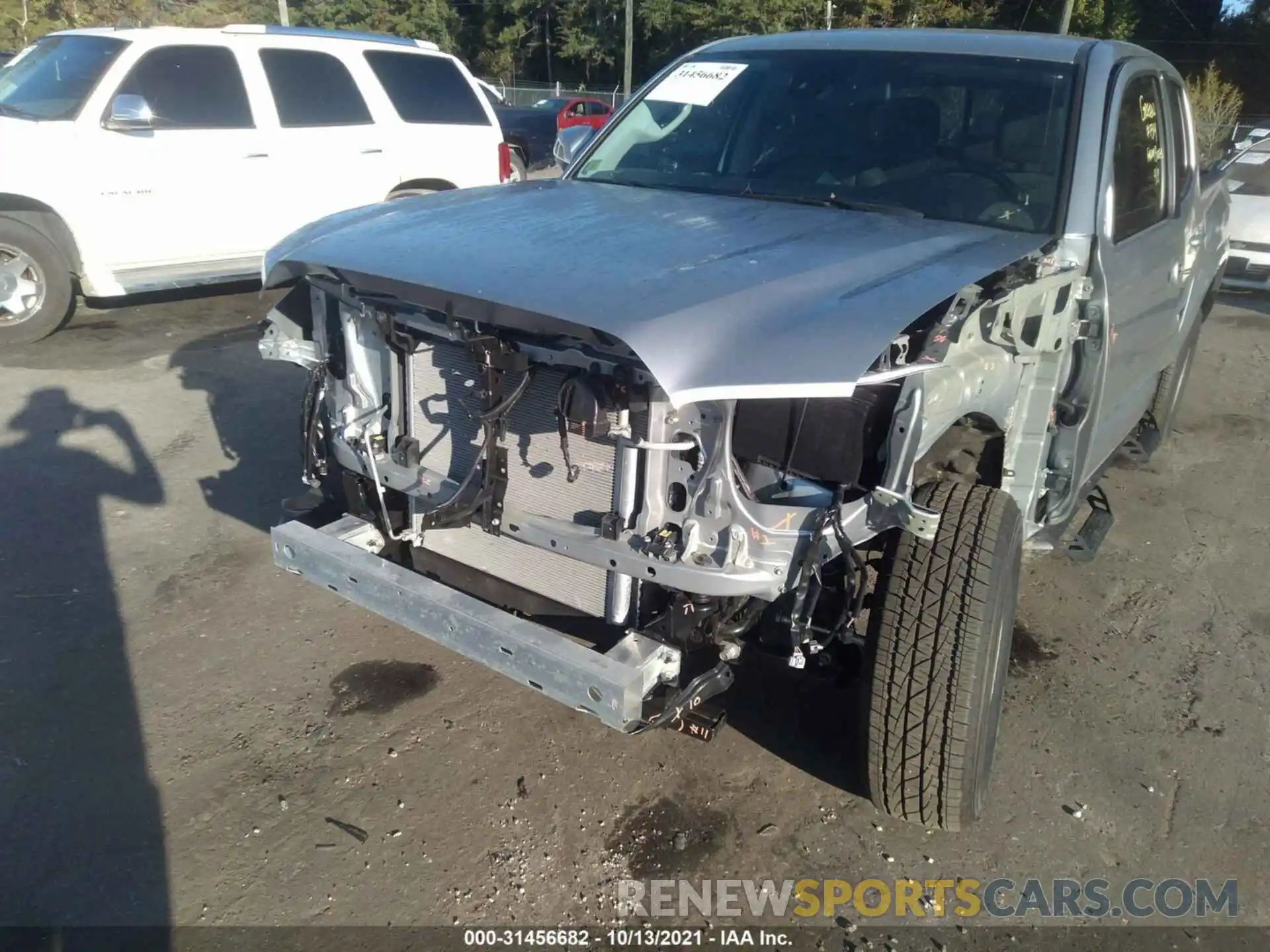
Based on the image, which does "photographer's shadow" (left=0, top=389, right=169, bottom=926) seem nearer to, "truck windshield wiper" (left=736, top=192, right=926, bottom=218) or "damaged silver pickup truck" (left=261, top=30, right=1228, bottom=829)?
"damaged silver pickup truck" (left=261, top=30, right=1228, bottom=829)

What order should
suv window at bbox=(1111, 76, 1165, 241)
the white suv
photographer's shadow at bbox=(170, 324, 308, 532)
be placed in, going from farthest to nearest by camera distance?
the white suv < photographer's shadow at bbox=(170, 324, 308, 532) < suv window at bbox=(1111, 76, 1165, 241)

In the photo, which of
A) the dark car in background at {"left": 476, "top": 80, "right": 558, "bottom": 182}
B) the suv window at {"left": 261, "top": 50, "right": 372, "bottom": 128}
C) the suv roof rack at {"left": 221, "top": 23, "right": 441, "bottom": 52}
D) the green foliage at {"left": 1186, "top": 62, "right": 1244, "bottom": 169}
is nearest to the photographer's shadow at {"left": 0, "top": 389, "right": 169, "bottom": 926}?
the suv window at {"left": 261, "top": 50, "right": 372, "bottom": 128}

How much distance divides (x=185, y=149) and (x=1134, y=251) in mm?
6457

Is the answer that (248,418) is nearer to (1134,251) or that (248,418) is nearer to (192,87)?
(192,87)

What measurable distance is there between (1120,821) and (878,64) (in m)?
2.71

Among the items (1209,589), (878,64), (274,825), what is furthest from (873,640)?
(1209,589)

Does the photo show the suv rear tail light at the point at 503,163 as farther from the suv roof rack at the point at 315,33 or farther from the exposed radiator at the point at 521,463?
the exposed radiator at the point at 521,463

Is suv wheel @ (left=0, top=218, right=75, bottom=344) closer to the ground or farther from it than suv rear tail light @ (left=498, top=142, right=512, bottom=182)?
closer to the ground

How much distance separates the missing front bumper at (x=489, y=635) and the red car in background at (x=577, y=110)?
2170 centimetres

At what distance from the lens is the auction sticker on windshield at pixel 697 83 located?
3998 millimetres

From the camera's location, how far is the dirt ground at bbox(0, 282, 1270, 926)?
2611 millimetres

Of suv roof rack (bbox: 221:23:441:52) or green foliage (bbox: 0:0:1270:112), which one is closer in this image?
suv roof rack (bbox: 221:23:441:52)

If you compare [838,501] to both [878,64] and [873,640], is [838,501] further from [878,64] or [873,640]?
[878,64]

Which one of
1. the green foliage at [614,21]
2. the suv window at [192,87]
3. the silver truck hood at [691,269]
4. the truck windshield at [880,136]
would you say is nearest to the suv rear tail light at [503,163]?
the suv window at [192,87]
